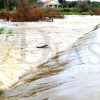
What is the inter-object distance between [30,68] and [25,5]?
15509 mm

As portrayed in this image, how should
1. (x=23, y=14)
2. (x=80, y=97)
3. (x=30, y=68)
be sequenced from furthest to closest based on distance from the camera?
1. (x=23, y=14)
2. (x=30, y=68)
3. (x=80, y=97)

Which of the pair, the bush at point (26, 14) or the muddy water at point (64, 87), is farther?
the bush at point (26, 14)

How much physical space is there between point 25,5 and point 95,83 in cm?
1762

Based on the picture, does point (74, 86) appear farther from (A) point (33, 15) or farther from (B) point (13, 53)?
(A) point (33, 15)

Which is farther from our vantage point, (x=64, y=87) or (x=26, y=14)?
(x=26, y=14)

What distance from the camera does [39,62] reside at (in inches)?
219

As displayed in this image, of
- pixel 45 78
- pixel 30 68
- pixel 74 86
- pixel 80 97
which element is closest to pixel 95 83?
pixel 74 86

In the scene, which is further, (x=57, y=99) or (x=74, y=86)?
(x=74, y=86)

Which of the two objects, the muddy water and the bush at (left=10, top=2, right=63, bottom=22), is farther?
the bush at (left=10, top=2, right=63, bottom=22)

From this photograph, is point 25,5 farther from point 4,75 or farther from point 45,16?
point 4,75

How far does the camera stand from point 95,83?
9.36 ft

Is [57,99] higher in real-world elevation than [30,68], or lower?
higher

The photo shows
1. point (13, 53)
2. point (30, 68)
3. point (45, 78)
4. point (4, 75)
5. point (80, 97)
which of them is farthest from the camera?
point (13, 53)

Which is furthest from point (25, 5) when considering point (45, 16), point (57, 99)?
point (57, 99)
